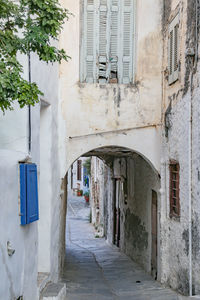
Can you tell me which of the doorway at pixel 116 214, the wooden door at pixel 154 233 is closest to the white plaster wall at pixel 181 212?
the wooden door at pixel 154 233

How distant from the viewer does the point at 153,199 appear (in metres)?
11.4

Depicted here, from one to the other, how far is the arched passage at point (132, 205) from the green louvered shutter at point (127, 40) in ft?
5.21

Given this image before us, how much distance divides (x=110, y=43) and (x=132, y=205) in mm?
5746

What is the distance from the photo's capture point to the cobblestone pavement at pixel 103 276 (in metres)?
9.43

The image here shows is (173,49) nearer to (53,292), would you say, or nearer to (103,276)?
(53,292)

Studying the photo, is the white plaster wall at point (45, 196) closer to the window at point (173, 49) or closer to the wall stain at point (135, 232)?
the window at point (173, 49)

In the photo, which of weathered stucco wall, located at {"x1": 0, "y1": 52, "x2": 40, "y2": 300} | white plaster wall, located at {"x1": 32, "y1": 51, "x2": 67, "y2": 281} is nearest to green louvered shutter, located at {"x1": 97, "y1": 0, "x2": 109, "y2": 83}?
white plaster wall, located at {"x1": 32, "y1": 51, "x2": 67, "y2": 281}

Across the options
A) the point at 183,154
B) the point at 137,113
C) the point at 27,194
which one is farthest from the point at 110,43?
the point at 27,194

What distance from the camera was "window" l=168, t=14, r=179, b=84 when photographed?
361 inches

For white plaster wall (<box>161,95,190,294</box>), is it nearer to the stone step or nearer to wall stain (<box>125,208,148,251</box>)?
the stone step

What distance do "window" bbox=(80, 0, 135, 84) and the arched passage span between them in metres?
1.64

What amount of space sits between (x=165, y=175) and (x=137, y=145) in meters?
0.87

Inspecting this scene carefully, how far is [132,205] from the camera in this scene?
14.2m

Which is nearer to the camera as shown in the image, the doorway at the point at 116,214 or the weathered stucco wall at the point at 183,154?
the weathered stucco wall at the point at 183,154
